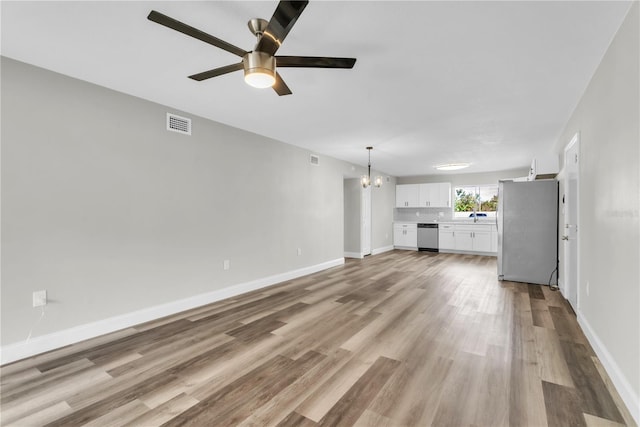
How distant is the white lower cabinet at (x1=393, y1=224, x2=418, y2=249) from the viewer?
902cm

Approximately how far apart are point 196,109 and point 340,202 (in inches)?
151

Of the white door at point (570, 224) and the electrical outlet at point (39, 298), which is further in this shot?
Result: the white door at point (570, 224)

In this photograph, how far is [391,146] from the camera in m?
5.31

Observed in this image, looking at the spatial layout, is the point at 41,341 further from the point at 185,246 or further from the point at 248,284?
the point at 248,284

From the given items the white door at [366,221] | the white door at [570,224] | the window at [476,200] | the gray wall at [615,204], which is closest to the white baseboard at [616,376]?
the gray wall at [615,204]

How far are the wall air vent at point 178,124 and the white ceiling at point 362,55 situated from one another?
0.45ft

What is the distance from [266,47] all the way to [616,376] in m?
3.09

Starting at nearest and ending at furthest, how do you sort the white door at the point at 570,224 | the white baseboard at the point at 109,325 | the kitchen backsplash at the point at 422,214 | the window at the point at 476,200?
the white baseboard at the point at 109,325
the white door at the point at 570,224
the window at the point at 476,200
the kitchen backsplash at the point at 422,214

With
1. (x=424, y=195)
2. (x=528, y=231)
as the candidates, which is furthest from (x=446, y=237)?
(x=528, y=231)

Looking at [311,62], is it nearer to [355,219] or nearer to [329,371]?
[329,371]

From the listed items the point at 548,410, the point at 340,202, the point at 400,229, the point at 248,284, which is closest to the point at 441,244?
the point at 400,229

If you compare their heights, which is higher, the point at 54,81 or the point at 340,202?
the point at 54,81

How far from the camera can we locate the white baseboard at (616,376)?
64.4 inches

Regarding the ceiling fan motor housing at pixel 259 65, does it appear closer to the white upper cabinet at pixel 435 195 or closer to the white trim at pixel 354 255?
the white trim at pixel 354 255
